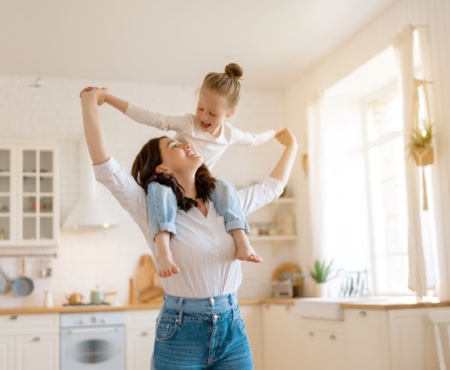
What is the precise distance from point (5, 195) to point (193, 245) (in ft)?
15.9

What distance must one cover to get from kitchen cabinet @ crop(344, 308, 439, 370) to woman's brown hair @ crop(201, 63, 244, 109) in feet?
8.14

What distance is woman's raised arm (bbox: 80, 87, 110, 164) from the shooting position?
200 centimetres

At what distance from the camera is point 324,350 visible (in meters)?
5.35

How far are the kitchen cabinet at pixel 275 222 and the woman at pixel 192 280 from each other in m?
4.99

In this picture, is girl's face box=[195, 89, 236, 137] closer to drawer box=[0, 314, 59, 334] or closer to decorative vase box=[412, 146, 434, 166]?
decorative vase box=[412, 146, 434, 166]

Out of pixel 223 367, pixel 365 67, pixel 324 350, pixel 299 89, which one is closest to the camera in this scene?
pixel 223 367

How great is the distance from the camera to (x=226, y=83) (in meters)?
2.49

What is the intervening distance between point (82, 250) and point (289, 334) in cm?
223

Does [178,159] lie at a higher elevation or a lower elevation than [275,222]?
lower

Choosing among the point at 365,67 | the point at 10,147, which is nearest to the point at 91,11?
the point at 10,147

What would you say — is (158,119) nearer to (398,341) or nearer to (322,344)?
(398,341)

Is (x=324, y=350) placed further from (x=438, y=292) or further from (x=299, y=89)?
(x=299, y=89)

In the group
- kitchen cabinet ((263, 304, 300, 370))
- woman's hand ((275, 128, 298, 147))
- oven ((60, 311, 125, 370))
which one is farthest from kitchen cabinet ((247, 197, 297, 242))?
woman's hand ((275, 128, 298, 147))

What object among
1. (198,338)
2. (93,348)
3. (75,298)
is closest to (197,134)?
(198,338)
